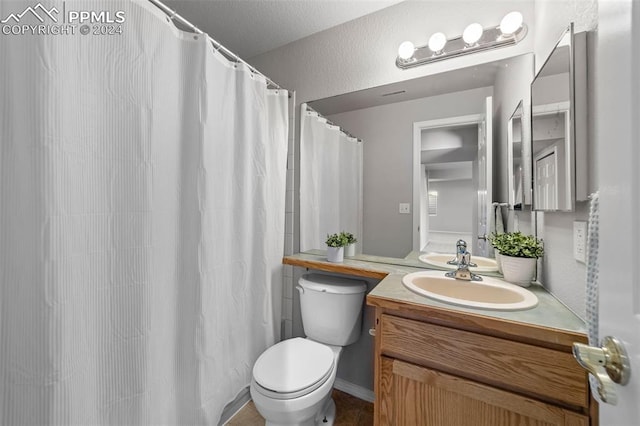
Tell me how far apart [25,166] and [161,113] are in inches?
18.2

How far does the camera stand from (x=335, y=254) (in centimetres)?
154

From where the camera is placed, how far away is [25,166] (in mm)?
729

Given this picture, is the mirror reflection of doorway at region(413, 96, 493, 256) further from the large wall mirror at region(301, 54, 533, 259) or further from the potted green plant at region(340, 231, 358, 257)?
the potted green plant at region(340, 231, 358, 257)

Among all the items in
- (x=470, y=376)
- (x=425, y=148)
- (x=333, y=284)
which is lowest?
(x=470, y=376)

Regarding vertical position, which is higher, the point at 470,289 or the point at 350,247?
the point at 350,247

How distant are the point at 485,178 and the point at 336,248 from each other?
0.90m

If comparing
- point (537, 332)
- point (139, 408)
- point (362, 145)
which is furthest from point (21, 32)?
point (537, 332)

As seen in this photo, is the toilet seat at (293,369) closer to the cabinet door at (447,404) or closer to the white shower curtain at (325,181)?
the cabinet door at (447,404)

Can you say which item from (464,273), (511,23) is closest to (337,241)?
(464,273)

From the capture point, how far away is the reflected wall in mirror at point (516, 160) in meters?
1.15

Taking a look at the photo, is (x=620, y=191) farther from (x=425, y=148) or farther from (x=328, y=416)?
(x=328, y=416)

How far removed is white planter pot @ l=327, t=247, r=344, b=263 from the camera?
153 centimetres

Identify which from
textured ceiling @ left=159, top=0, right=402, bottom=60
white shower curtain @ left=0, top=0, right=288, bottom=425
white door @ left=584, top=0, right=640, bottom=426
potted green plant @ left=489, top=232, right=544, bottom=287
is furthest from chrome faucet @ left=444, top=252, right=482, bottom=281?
textured ceiling @ left=159, top=0, right=402, bottom=60

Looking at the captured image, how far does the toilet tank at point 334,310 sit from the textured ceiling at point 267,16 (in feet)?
5.47
